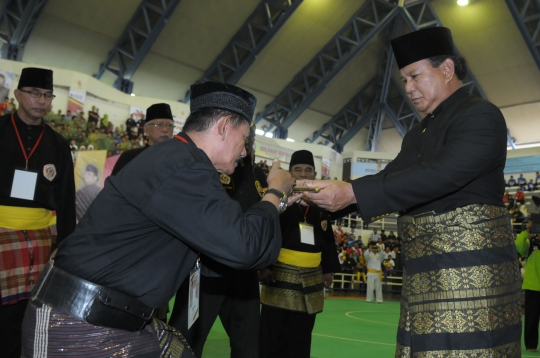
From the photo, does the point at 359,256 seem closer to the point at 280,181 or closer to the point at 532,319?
the point at 532,319

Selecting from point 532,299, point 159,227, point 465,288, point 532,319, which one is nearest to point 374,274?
point 532,299

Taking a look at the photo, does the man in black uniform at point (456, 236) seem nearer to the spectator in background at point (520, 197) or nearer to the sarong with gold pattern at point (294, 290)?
the sarong with gold pattern at point (294, 290)

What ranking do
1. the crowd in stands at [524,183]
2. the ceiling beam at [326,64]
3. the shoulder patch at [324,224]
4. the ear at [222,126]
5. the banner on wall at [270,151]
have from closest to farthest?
the ear at [222,126] → the shoulder patch at [324,224] → the crowd in stands at [524,183] → the banner on wall at [270,151] → the ceiling beam at [326,64]

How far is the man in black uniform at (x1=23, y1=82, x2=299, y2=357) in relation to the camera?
1777 millimetres

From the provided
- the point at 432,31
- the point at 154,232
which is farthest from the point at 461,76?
the point at 154,232

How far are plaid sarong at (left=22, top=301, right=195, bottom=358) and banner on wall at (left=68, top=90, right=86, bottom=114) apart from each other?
1487 cm

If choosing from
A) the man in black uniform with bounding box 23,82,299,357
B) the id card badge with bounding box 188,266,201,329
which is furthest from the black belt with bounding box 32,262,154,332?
the id card badge with bounding box 188,266,201,329

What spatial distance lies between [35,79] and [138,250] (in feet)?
8.37

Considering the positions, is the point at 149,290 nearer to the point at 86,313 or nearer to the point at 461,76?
the point at 86,313

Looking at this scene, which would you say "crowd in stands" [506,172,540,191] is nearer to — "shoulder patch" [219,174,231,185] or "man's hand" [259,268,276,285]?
"man's hand" [259,268,276,285]

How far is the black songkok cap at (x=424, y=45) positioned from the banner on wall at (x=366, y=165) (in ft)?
78.9

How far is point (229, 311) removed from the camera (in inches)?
152

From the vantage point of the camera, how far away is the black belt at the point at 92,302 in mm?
1794

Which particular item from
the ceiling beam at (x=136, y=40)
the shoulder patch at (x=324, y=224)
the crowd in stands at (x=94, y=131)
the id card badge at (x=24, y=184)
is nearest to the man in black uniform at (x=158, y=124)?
the id card badge at (x=24, y=184)
